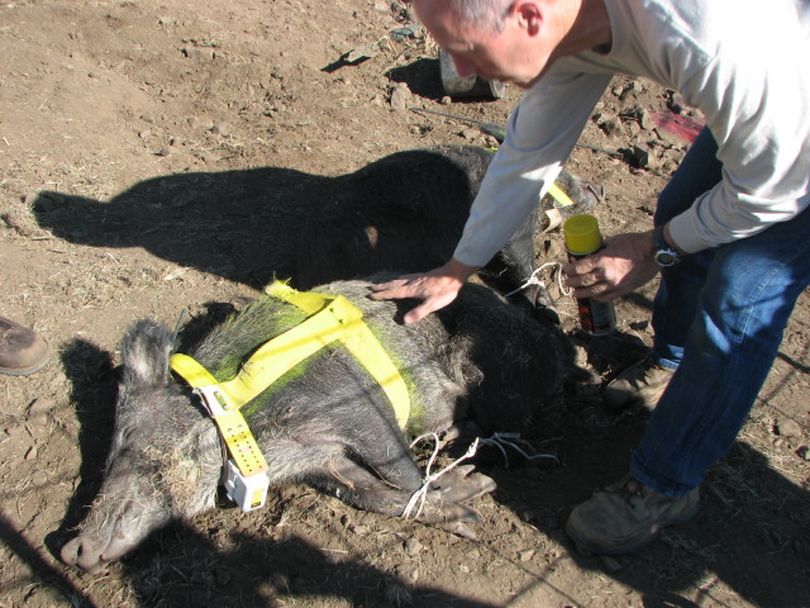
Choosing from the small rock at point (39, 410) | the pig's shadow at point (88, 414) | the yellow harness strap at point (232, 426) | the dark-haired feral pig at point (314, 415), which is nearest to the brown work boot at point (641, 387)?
the dark-haired feral pig at point (314, 415)

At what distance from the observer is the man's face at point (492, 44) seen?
1.86m

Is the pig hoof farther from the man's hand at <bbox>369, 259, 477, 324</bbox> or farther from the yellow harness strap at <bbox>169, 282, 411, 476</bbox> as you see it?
the man's hand at <bbox>369, 259, 477, 324</bbox>

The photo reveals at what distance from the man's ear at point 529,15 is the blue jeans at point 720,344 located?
3.01 ft

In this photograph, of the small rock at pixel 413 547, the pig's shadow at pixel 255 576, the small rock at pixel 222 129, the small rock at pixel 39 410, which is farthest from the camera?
the small rock at pixel 222 129

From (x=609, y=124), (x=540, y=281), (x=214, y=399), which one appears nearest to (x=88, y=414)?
(x=214, y=399)

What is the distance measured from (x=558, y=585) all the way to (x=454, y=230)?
1920 millimetres

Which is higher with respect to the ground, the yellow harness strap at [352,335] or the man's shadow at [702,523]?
the yellow harness strap at [352,335]

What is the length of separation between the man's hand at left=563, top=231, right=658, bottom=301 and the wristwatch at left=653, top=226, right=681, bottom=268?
0.02m

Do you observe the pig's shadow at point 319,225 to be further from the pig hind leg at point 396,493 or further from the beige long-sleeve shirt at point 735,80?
the beige long-sleeve shirt at point 735,80

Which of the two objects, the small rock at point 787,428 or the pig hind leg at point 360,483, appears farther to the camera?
the small rock at point 787,428

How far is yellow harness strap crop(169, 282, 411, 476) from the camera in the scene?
2.70 meters

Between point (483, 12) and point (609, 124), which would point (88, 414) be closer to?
point (483, 12)

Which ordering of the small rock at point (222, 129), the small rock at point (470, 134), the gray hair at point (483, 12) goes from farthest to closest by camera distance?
the small rock at point (470, 134)
the small rock at point (222, 129)
the gray hair at point (483, 12)

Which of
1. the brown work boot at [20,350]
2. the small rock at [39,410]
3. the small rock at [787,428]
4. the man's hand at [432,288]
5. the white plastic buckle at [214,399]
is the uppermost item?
the man's hand at [432,288]
